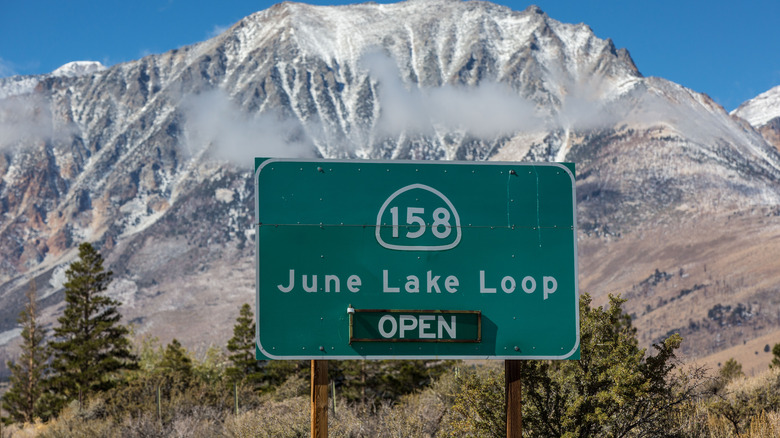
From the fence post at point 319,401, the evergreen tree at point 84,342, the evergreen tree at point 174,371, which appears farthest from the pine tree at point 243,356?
the fence post at point 319,401

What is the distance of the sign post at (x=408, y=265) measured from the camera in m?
5.80

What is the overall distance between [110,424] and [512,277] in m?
11.9

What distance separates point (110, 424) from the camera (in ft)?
→ 51.6

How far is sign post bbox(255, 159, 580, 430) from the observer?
580 cm

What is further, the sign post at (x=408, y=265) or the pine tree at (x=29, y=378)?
the pine tree at (x=29, y=378)

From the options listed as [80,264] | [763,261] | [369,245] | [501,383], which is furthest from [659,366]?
[763,261]

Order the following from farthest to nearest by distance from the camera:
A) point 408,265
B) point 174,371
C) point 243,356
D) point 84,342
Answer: point 243,356
point 84,342
point 174,371
point 408,265

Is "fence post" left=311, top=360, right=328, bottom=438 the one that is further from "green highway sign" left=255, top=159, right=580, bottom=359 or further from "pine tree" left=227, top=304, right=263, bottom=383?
"pine tree" left=227, top=304, right=263, bottom=383

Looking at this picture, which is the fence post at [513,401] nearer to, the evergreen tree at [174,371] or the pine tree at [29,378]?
the evergreen tree at [174,371]

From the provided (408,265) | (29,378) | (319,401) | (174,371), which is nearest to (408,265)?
(408,265)

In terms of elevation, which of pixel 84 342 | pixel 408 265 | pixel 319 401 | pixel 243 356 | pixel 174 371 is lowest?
pixel 319 401

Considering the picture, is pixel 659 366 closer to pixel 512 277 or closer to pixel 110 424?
pixel 512 277

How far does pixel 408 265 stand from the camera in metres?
5.86

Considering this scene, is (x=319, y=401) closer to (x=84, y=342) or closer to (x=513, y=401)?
(x=513, y=401)
